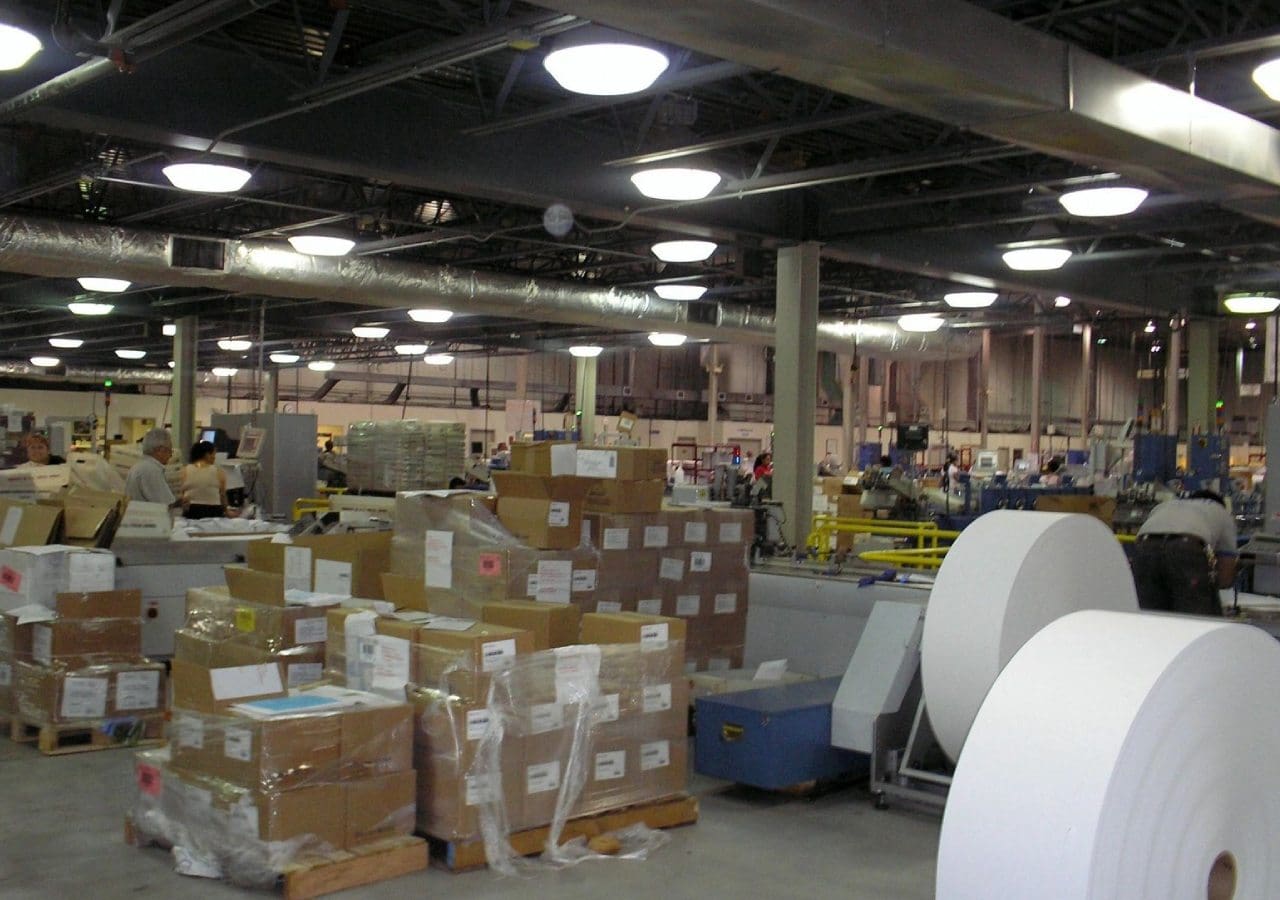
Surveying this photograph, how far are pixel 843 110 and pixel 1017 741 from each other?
258 inches

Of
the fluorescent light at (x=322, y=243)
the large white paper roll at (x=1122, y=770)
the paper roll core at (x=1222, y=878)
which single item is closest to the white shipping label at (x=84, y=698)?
the large white paper roll at (x=1122, y=770)

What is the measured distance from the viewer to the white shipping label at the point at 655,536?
22.3ft

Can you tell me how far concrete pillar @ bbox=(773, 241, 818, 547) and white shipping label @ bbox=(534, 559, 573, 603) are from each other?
541 cm

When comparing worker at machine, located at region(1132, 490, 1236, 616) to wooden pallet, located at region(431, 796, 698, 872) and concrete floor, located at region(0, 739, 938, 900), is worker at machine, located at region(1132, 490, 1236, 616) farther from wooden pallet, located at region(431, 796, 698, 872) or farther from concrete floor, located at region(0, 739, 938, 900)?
wooden pallet, located at region(431, 796, 698, 872)

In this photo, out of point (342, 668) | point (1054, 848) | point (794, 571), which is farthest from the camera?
point (794, 571)

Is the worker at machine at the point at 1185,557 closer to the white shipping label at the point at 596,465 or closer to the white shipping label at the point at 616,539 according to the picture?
the white shipping label at the point at 616,539

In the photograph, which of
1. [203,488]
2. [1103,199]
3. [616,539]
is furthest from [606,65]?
[203,488]

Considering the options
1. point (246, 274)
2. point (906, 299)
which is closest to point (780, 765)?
point (246, 274)

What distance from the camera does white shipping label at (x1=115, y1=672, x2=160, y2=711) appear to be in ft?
22.1

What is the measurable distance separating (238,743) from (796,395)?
304 inches

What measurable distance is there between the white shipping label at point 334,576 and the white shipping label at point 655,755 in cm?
192

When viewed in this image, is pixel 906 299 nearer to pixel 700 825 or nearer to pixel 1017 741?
pixel 700 825

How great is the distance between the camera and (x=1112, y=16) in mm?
7500

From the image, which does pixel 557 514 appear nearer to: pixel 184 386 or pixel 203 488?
pixel 203 488
